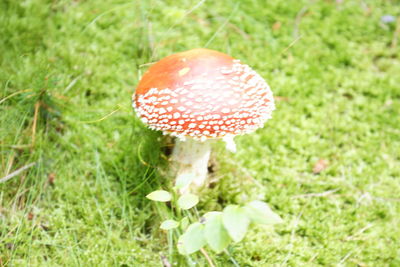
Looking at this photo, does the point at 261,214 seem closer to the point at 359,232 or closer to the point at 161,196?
the point at 161,196

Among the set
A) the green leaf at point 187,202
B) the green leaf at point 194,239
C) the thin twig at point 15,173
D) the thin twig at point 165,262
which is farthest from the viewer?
the thin twig at point 15,173

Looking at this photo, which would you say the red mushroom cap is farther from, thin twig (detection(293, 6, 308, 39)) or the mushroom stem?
thin twig (detection(293, 6, 308, 39))

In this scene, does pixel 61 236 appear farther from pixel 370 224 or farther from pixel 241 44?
pixel 241 44

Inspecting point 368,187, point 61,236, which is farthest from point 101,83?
point 368,187

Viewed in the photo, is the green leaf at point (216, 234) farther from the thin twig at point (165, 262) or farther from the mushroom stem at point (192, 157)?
the mushroom stem at point (192, 157)

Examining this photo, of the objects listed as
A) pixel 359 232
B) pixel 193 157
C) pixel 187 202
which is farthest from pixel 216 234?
pixel 359 232

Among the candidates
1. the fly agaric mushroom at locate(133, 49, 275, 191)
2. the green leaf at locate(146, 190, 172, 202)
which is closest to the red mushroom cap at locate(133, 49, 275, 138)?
the fly agaric mushroom at locate(133, 49, 275, 191)

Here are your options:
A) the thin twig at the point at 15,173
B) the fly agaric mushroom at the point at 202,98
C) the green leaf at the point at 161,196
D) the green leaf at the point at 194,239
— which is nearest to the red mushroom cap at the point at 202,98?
the fly agaric mushroom at the point at 202,98

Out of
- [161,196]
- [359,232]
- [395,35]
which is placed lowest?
[359,232]
